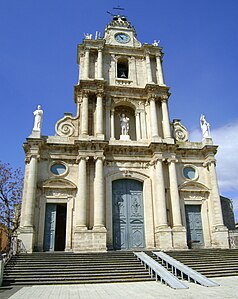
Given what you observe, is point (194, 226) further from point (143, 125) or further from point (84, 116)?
point (84, 116)

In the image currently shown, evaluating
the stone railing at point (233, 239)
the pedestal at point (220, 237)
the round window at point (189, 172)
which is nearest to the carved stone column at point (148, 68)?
the round window at point (189, 172)

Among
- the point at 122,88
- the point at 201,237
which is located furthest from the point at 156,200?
the point at 122,88

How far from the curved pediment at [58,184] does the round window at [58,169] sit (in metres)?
0.60

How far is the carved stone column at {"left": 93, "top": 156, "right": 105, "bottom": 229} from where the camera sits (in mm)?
16984

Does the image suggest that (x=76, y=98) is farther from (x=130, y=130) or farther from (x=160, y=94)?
(x=160, y=94)

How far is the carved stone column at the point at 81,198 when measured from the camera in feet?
55.5

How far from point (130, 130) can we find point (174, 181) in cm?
579

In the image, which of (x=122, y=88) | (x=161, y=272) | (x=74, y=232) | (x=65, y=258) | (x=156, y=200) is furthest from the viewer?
(x=122, y=88)

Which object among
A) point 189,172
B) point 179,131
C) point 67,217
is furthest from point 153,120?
point 67,217

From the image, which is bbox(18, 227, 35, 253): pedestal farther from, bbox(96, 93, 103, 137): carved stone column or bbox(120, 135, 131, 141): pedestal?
bbox(120, 135, 131, 141): pedestal

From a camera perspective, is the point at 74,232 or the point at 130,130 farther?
the point at 130,130

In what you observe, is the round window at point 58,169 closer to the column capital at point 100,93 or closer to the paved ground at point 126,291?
the column capital at point 100,93

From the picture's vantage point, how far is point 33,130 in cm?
1875

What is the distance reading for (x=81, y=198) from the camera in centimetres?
1739
